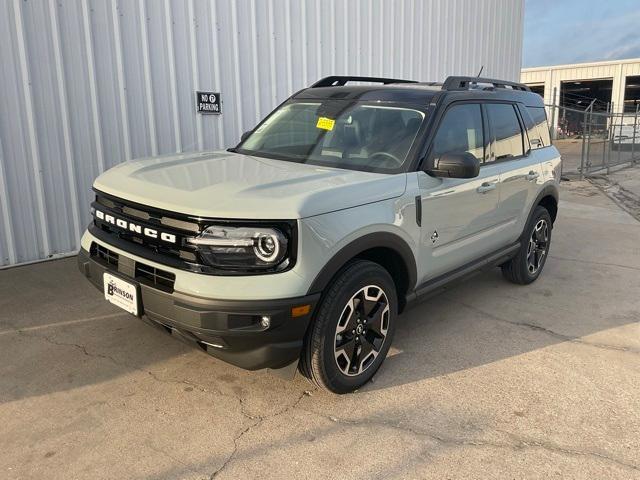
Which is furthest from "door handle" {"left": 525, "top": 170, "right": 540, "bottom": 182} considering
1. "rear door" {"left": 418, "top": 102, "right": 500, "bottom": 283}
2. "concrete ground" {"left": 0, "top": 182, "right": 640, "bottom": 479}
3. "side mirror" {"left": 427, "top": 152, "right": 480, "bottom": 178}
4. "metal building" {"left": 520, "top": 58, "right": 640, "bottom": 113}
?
"metal building" {"left": 520, "top": 58, "right": 640, "bottom": 113}

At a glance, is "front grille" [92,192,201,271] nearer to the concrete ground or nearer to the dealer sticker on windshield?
the dealer sticker on windshield

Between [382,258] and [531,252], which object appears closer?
[382,258]

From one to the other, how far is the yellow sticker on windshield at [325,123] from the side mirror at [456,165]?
2.85ft

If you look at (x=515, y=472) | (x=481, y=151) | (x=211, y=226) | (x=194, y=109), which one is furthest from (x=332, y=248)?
(x=194, y=109)

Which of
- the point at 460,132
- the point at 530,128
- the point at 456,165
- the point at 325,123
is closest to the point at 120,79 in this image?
the point at 325,123

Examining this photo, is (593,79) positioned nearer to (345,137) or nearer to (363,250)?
(345,137)

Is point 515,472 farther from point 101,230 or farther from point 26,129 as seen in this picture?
point 26,129

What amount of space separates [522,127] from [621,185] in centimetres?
1082

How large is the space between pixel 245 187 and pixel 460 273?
195 centimetres

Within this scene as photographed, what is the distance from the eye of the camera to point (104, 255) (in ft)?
10.4

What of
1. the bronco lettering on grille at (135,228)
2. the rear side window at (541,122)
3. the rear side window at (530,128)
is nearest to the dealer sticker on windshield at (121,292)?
the bronco lettering on grille at (135,228)

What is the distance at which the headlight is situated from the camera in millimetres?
2619

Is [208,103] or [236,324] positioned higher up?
[208,103]

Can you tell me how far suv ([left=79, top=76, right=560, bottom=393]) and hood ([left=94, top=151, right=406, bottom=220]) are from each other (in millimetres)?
11
